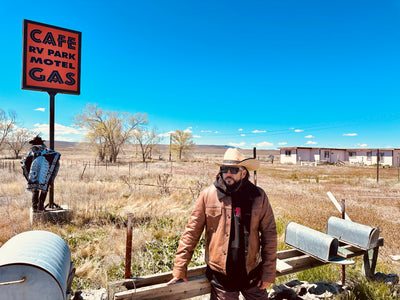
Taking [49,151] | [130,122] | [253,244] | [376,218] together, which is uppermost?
[130,122]

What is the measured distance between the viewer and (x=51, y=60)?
613cm

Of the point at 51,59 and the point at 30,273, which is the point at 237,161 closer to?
the point at 30,273

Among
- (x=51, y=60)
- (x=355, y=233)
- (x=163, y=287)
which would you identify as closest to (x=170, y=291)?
(x=163, y=287)

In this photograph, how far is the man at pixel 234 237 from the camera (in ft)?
7.36

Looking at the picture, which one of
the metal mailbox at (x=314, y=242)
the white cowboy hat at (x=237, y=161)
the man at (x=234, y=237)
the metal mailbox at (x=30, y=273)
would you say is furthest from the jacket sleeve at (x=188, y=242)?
the metal mailbox at (x=314, y=242)

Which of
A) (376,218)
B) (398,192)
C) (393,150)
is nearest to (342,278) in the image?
(376,218)

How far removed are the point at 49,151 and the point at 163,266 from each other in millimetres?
3885

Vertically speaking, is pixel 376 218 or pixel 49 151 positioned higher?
pixel 49 151

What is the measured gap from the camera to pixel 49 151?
18.9 ft

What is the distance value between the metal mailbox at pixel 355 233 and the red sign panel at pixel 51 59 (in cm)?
658

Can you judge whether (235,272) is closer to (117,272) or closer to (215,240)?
(215,240)

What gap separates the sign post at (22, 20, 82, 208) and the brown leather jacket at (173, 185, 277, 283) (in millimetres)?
5292

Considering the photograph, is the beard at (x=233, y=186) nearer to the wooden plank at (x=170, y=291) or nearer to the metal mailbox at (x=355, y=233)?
the wooden plank at (x=170, y=291)

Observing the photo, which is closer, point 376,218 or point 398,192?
point 376,218
